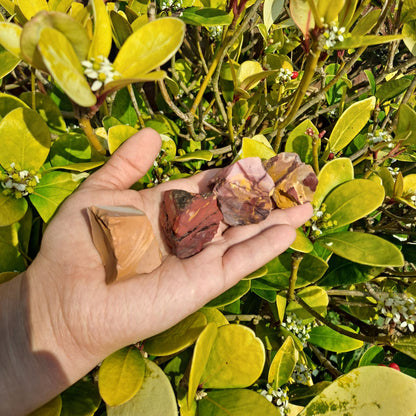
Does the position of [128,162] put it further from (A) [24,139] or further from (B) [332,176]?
(B) [332,176]

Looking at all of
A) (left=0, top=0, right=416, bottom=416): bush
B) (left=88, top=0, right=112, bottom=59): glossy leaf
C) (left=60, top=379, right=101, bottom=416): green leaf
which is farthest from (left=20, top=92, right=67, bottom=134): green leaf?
(left=60, top=379, right=101, bottom=416): green leaf

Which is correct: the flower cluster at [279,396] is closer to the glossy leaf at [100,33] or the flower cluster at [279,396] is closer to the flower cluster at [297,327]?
the flower cluster at [297,327]

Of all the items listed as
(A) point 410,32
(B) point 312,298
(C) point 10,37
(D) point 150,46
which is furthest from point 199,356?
(A) point 410,32

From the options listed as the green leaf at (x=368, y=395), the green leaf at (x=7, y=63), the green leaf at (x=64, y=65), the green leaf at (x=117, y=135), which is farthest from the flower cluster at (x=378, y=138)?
the green leaf at (x=7, y=63)

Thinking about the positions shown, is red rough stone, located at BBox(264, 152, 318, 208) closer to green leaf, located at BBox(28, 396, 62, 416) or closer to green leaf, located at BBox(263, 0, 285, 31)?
green leaf, located at BBox(263, 0, 285, 31)

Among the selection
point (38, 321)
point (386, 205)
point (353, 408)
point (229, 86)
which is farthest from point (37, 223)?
point (386, 205)
